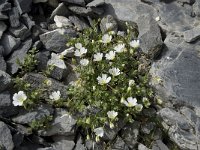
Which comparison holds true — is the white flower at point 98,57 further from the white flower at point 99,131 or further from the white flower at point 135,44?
the white flower at point 99,131

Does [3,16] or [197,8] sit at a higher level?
[3,16]

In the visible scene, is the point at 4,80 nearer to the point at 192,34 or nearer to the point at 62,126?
the point at 62,126

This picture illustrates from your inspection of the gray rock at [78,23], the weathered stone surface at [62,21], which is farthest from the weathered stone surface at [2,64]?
the gray rock at [78,23]

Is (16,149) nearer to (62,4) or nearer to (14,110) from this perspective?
(14,110)

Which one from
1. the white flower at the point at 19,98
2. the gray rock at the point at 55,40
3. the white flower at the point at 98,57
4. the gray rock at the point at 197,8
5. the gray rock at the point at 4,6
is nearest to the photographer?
the white flower at the point at 19,98

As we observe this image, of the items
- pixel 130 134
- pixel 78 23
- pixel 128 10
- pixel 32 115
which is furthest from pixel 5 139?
pixel 128 10

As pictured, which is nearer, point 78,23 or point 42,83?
point 42,83

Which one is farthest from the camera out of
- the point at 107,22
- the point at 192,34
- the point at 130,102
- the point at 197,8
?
the point at 197,8
